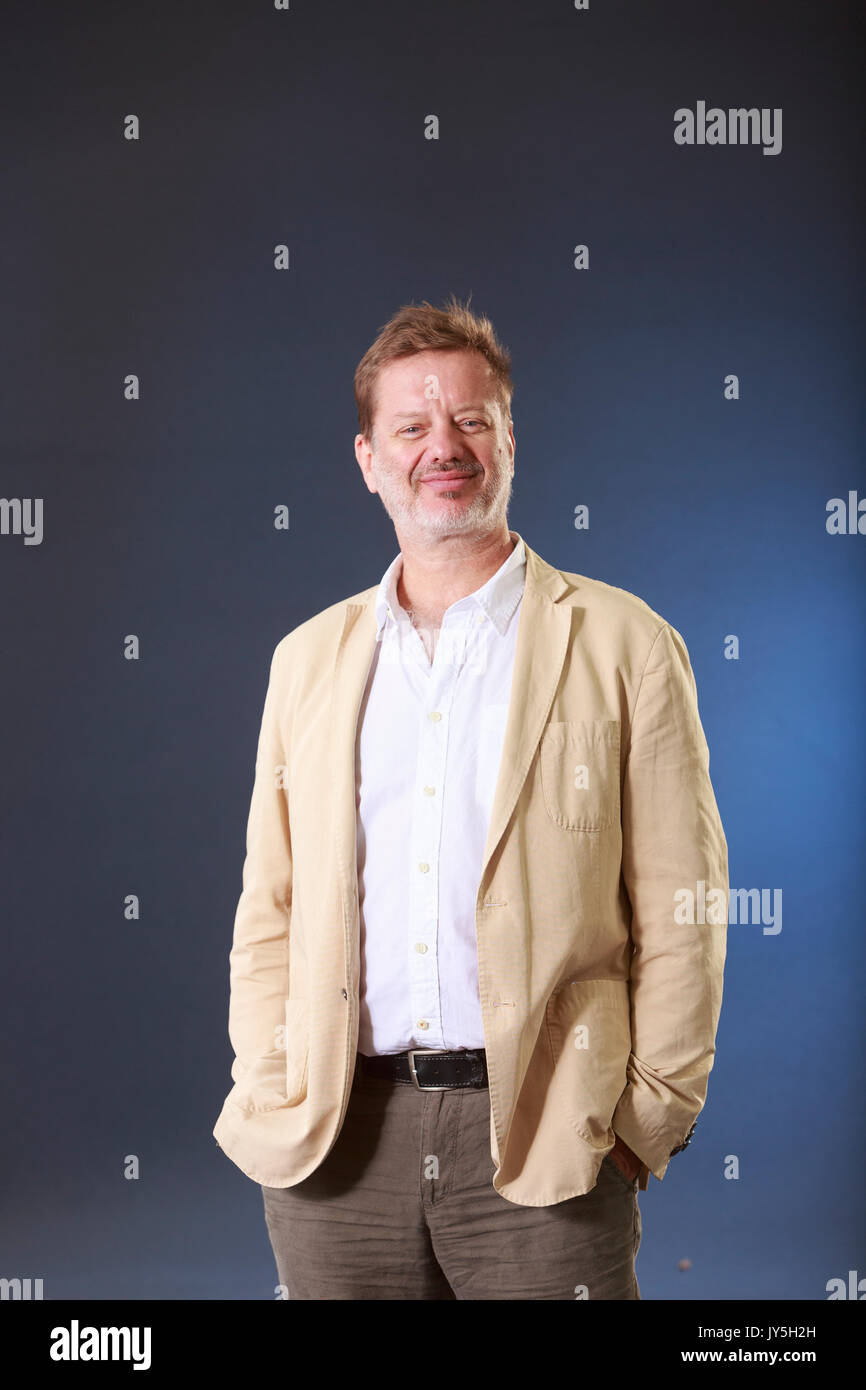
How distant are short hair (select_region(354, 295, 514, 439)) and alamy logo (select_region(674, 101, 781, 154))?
1467 millimetres

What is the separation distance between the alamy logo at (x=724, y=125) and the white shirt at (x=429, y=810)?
174 cm

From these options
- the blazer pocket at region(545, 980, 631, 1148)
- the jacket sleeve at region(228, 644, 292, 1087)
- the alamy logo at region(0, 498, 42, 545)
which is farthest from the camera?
the alamy logo at region(0, 498, 42, 545)

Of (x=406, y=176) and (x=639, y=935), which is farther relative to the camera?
(x=406, y=176)

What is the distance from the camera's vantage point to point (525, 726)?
67.9 inches

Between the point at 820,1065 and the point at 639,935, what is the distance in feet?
5.46

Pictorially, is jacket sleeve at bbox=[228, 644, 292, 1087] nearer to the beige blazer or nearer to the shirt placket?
the beige blazer

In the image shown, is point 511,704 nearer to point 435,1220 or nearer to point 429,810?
point 429,810

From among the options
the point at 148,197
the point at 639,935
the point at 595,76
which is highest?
the point at 595,76

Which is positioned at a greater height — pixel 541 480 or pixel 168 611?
pixel 541 480

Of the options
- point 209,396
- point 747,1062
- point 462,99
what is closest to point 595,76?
point 462,99

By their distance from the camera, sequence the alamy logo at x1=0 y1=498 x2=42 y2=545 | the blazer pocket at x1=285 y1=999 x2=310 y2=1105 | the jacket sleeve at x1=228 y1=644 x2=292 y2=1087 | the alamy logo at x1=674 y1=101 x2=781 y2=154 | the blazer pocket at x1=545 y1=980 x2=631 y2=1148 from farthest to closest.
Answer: the alamy logo at x1=0 y1=498 x2=42 y2=545
the alamy logo at x1=674 y1=101 x2=781 y2=154
the jacket sleeve at x1=228 y1=644 x2=292 y2=1087
the blazer pocket at x1=285 y1=999 x2=310 y2=1105
the blazer pocket at x1=545 y1=980 x2=631 y2=1148

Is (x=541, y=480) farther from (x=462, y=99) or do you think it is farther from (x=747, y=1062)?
(x=747, y=1062)

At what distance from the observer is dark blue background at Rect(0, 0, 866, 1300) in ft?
10.1
